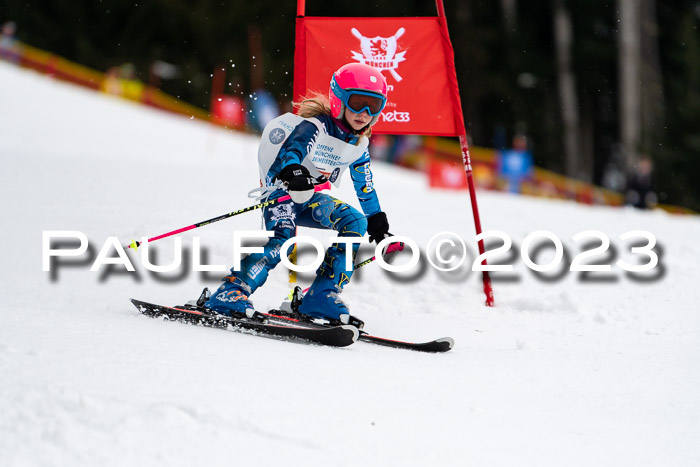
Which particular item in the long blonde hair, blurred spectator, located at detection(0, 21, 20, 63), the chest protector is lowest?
the chest protector

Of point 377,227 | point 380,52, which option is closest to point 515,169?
point 380,52

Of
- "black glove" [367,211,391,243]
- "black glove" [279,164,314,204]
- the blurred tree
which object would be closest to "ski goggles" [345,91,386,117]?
"black glove" [279,164,314,204]

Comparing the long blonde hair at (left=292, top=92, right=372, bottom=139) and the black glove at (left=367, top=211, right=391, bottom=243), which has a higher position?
the long blonde hair at (left=292, top=92, right=372, bottom=139)

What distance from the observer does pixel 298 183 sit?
4.31 metres

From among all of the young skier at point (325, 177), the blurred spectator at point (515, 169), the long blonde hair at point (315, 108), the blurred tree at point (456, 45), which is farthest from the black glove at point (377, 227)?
the blurred tree at point (456, 45)

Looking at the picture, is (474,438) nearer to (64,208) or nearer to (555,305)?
(555,305)

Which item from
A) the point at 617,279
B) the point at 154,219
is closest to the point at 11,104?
the point at 154,219

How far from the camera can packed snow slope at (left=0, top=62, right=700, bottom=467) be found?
289 cm

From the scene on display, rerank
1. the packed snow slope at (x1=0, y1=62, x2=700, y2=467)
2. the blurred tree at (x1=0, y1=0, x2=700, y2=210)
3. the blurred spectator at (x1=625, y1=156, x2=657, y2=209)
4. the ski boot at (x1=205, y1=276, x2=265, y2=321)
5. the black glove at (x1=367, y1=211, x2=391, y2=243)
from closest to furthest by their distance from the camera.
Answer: the packed snow slope at (x1=0, y1=62, x2=700, y2=467) → the ski boot at (x1=205, y1=276, x2=265, y2=321) → the black glove at (x1=367, y1=211, x2=391, y2=243) → the blurred spectator at (x1=625, y1=156, x2=657, y2=209) → the blurred tree at (x1=0, y1=0, x2=700, y2=210)

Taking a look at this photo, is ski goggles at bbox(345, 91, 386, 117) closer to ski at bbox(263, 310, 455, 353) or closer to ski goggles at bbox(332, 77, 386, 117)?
ski goggles at bbox(332, 77, 386, 117)

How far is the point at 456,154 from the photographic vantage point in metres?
23.3

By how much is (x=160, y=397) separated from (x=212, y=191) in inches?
267

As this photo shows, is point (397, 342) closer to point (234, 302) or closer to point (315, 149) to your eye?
point (234, 302)

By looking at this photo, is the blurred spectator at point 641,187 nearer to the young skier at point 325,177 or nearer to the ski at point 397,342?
the young skier at point 325,177
